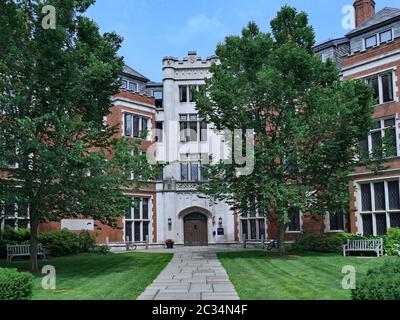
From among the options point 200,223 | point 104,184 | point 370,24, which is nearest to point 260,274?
point 104,184

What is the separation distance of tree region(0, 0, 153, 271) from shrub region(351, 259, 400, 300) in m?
9.00

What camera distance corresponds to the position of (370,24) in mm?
28859

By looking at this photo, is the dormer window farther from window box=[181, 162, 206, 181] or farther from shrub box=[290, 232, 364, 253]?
window box=[181, 162, 206, 181]

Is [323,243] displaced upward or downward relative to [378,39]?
downward

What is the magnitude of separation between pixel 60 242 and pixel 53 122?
13361 millimetres

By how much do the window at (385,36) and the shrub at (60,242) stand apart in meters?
21.1

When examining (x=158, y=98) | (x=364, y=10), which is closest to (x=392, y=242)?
(x=364, y=10)

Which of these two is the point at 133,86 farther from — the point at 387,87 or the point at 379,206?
the point at 379,206

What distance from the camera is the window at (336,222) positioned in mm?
29016

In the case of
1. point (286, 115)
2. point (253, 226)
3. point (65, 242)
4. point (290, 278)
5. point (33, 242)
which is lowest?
point (290, 278)

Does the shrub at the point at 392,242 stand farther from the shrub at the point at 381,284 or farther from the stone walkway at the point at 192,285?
the shrub at the point at 381,284

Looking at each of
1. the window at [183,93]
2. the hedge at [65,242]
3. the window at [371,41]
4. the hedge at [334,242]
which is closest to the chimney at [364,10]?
the window at [371,41]

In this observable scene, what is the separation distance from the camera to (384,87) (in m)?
27.1

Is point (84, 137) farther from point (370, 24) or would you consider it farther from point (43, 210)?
point (370, 24)
